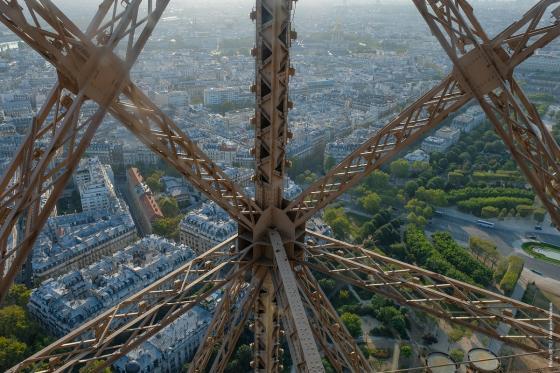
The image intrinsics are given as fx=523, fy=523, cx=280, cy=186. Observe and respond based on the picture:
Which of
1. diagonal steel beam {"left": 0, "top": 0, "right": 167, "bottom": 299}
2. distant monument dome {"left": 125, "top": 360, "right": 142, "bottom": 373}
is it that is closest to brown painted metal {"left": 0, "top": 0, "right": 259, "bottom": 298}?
diagonal steel beam {"left": 0, "top": 0, "right": 167, "bottom": 299}

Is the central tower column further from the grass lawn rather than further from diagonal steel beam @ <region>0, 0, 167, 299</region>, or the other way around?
the grass lawn

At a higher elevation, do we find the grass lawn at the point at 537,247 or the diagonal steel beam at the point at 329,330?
the diagonal steel beam at the point at 329,330

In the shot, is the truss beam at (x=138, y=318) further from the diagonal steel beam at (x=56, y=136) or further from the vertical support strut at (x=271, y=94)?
the diagonal steel beam at (x=56, y=136)

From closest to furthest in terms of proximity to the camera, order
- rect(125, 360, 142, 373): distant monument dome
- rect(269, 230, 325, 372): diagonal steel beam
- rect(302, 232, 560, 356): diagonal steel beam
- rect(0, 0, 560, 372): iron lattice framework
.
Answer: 1. rect(0, 0, 560, 372): iron lattice framework
2. rect(269, 230, 325, 372): diagonal steel beam
3. rect(302, 232, 560, 356): diagonal steel beam
4. rect(125, 360, 142, 373): distant monument dome

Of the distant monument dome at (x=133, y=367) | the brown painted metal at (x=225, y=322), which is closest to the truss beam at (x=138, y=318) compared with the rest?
the brown painted metal at (x=225, y=322)

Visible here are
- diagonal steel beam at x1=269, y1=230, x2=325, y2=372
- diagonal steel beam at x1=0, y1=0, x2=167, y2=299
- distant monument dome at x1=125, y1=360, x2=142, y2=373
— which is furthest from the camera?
distant monument dome at x1=125, y1=360, x2=142, y2=373

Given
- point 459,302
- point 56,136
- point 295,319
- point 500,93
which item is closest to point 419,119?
point 500,93

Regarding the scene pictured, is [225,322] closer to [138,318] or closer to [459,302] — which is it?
[138,318]

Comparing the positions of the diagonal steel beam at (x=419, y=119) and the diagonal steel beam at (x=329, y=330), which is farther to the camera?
the diagonal steel beam at (x=329, y=330)
